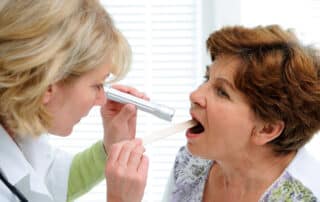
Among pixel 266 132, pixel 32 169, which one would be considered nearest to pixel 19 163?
pixel 32 169

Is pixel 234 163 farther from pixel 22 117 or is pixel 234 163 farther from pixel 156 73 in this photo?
pixel 156 73

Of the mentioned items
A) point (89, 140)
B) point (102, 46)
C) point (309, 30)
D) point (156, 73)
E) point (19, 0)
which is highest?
point (19, 0)

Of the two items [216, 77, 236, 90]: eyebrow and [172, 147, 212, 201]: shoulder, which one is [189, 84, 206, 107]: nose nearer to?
[216, 77, 236, 90]: eyebrow

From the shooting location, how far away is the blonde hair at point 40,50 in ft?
2.83

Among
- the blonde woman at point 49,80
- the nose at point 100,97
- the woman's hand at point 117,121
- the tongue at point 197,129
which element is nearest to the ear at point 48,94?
the blonde woman at point 49,80

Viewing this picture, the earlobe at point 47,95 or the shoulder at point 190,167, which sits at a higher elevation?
the earlobe at point 47,95

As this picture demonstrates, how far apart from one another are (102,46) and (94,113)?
0.80m

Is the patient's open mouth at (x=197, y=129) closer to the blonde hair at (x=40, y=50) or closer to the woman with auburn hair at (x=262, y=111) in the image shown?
the woman with auburn hair at (x=262, y=111)

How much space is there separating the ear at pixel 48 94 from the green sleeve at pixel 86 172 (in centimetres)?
31

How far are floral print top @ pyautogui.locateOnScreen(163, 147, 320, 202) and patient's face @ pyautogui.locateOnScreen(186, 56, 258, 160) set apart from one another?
0.10 m

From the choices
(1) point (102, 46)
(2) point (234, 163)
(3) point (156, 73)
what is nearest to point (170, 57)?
(3) point (156, 73)

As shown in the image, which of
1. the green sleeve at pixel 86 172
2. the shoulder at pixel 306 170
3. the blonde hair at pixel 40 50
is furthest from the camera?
the green sleeve at pixel 86 172

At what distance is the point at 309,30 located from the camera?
167 centimetres

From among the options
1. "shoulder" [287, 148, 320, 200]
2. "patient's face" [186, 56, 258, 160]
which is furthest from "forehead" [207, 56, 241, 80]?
"shoulder" [287, 148, 320, 200]
